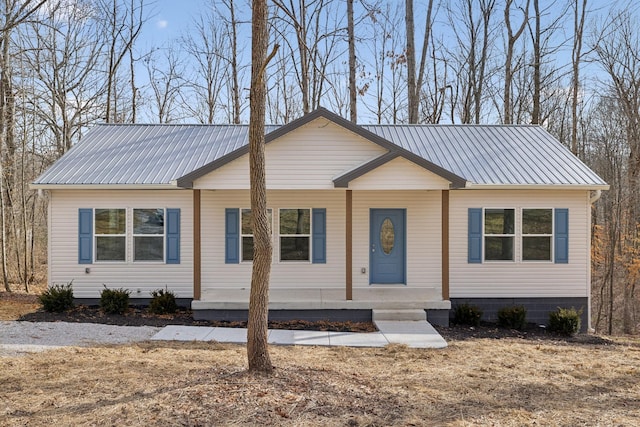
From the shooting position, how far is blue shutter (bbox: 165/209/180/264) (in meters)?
11.8

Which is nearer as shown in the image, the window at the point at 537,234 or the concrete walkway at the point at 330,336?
the concrete walkway at the point at 330,336

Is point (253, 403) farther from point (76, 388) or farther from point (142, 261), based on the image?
point (142, 261)

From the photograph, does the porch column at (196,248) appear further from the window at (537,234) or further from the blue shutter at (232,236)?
the window at (537,234)

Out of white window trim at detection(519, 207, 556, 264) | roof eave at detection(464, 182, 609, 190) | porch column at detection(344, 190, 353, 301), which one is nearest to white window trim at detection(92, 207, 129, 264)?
porch column at detection(344, 190, 353, 301)

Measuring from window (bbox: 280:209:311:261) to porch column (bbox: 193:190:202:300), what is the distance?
216 cm

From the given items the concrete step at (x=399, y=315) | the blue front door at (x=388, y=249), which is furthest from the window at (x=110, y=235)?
the concrete step at (x=399, y=315)

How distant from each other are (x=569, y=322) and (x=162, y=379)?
857 centimetres

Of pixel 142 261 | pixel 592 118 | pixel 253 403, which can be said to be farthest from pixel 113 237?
pixel 592 118

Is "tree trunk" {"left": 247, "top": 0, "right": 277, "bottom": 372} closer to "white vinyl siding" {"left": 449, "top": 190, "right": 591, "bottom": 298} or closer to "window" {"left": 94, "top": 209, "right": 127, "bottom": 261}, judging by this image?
"white vinyl siding" {"left": 449, "top": 190, "right": 591, "bottom": 298}

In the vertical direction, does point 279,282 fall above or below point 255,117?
below

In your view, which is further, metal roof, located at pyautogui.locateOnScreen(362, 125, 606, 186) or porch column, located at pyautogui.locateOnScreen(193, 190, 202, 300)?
metal roof, located at pyautogui.locateOnScreen(362, 125, 606, 186)

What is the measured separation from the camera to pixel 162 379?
568 cm

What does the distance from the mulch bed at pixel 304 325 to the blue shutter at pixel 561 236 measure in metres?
1.84

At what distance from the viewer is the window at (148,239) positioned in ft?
39.1
